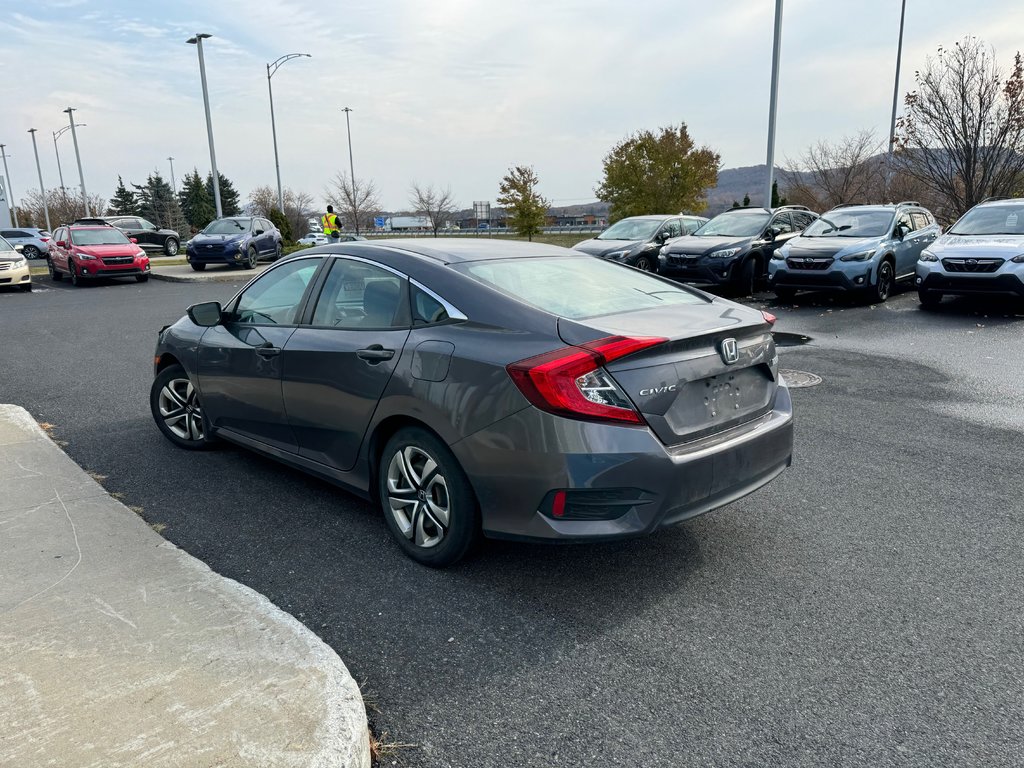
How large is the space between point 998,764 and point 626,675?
47.1 inches

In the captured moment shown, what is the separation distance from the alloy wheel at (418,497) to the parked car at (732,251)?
12.3 metres


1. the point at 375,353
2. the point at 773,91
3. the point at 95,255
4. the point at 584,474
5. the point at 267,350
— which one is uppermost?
the point at 773,91

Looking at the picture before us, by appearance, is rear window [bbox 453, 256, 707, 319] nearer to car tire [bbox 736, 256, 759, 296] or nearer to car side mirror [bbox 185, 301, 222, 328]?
car side mirror [bbox 185, 301, 222, 328]

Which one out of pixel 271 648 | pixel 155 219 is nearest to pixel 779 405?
pixel 271 648

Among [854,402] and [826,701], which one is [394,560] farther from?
[854,402]

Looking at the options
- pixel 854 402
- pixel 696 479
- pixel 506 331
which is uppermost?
pixel 506 331

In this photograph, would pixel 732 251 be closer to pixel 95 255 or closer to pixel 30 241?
pixel 95 255

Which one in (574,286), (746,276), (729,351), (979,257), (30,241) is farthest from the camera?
(30,241)

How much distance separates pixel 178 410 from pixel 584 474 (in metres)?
3.85

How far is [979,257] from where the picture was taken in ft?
38.7

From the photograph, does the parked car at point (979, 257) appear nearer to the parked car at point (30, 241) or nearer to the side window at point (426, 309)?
the side window at point (426, 309)

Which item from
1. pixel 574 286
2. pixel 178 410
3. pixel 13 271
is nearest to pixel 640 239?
pixel 178 410

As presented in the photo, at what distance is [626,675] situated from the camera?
289cm

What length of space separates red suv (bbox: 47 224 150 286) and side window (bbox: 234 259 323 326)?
61.8ft
